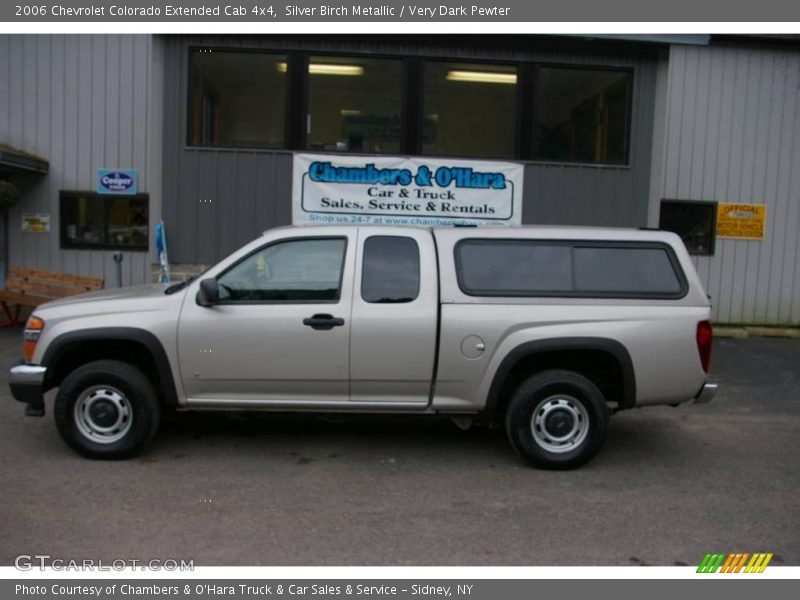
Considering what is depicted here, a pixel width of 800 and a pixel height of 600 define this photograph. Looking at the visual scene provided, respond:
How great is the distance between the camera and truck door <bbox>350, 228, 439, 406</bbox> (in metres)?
5.67

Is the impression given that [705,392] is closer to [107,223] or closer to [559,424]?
[559,424]

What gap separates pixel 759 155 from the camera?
12.6 m

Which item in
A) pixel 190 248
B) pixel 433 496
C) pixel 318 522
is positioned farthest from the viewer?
pixel 190 248

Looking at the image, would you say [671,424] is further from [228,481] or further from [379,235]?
[228,481]

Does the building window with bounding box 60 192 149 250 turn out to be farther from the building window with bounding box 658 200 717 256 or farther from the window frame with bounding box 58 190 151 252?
the building window with bounding box 658 200 717 256

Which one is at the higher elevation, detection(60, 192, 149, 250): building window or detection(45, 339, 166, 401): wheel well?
detection(60, 192, 149, 250): building window

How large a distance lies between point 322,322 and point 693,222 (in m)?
9.24

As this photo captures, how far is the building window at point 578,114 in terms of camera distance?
11.1 m

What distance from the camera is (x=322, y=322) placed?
562 cm

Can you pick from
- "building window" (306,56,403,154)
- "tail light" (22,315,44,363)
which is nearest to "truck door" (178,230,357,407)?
"tail light" (22,315,44,363)

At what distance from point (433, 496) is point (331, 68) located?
294 inches

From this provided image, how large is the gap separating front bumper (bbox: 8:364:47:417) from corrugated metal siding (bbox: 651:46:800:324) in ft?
33.3

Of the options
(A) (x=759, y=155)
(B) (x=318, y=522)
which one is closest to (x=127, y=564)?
(B) (x=318, y=522)

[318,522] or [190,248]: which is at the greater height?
[190,248]
